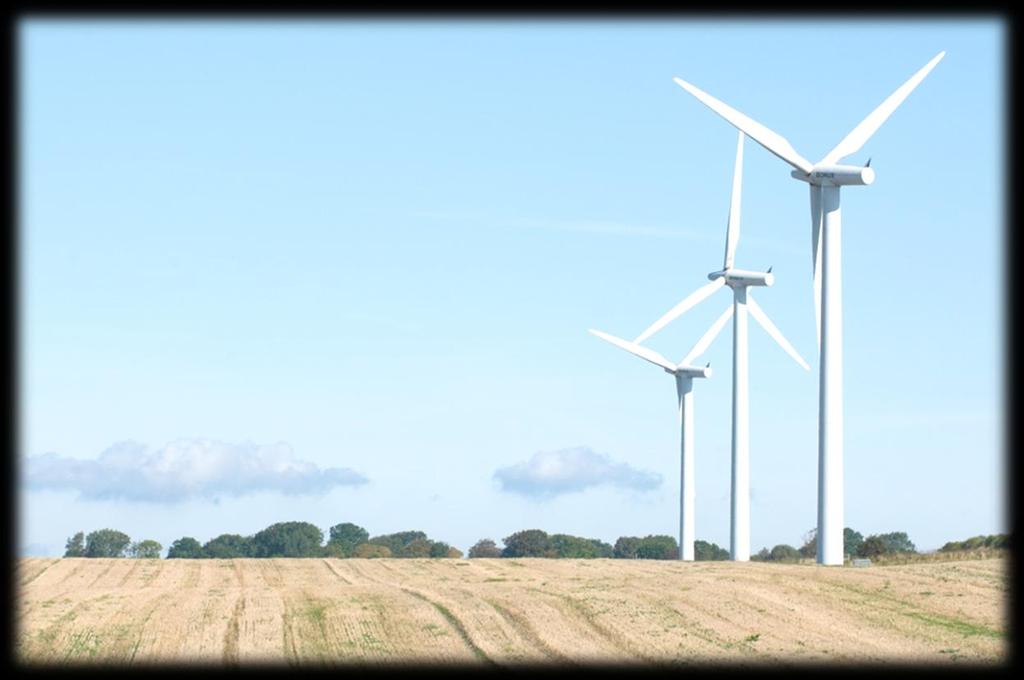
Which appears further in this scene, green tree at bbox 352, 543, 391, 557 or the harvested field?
green tree at bbox 352, 543, 391, 557

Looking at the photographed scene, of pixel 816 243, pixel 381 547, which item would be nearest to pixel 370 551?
pixel 381 547

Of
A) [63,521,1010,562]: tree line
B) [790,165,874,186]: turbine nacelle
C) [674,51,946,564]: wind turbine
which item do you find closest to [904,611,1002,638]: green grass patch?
[674,51,946,564]: wind turbine

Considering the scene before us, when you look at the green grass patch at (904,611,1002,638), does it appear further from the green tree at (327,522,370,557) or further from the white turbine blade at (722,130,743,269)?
the green tree at (327,522,370,557)

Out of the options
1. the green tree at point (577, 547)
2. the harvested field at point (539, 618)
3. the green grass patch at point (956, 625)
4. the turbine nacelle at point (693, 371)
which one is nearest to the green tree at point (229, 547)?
the green tree at point (577, 547)

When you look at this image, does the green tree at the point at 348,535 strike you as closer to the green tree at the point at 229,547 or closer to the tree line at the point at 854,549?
the green tree at the point at 229,547

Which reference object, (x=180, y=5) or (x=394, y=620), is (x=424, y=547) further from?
(x=180, y=5)
